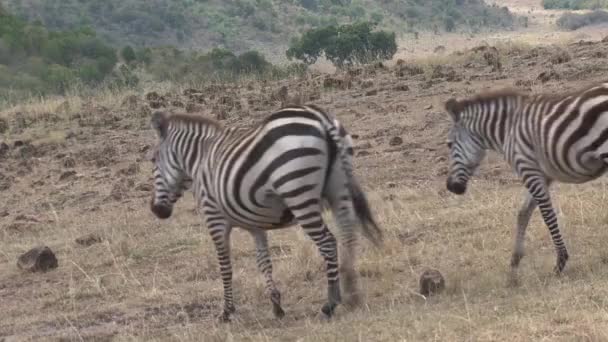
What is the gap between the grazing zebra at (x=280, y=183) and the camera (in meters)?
6.20

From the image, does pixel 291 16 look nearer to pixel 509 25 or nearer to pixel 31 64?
pixel 509 25

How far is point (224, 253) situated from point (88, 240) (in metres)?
3.98

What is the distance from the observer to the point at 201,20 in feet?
185

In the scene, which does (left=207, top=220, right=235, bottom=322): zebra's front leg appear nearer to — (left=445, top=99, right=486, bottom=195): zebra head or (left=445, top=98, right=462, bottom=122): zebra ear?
(left=445, top=99, right=486, bottom=195): zebra head

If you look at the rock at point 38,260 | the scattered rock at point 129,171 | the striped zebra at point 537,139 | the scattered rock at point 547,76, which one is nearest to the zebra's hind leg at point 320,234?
the striped zebra at point 537,139

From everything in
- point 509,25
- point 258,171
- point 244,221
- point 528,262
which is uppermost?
point 258,171

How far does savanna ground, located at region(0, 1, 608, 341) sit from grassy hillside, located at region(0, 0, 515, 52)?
36181 mm

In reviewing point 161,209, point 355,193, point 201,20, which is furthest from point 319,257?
point 201,20

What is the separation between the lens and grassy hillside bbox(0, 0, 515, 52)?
52969 millimetres

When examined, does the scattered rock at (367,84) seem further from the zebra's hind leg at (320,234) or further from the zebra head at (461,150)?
the zebra's hind leg at (320,234)

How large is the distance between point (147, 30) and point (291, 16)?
34.4 ft

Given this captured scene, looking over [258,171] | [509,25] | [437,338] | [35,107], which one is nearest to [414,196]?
[258,171]

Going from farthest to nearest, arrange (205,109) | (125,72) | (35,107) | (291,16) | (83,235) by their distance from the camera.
→ 1. (291,16)
2. (125,72)
3. (35,107)
4. (205,109)
5. (83,235)

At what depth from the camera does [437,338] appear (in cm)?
527
